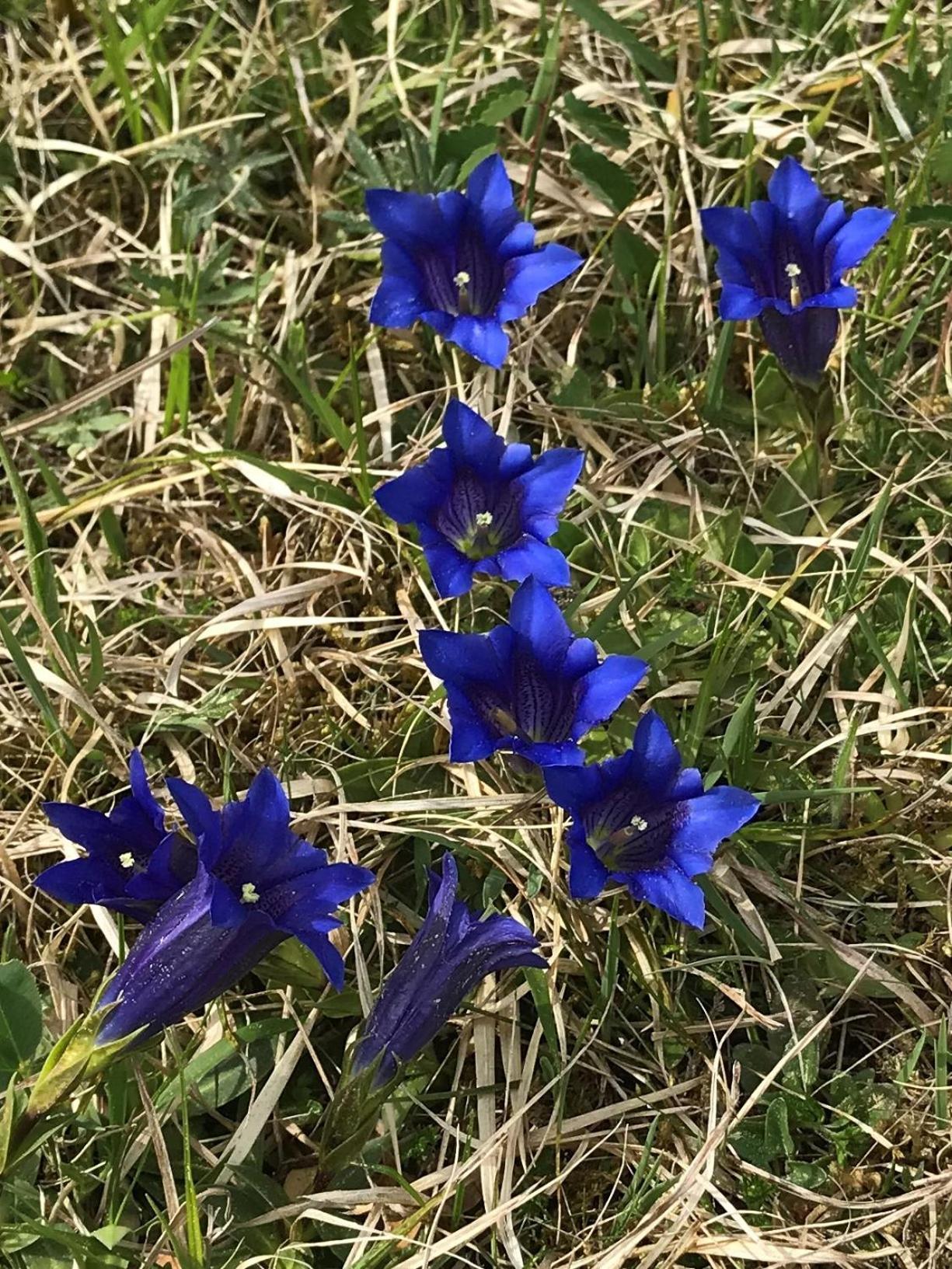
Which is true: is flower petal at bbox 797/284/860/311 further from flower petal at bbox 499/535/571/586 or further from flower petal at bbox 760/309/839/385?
flower petal at bbox 499/535/571/586

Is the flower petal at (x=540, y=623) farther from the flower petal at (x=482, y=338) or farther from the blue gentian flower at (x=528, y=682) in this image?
the flower petal at (x=482, y=338)

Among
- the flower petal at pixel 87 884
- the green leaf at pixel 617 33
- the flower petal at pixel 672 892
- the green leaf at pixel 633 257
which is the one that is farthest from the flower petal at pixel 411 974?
the green leaf at pixel 617 33

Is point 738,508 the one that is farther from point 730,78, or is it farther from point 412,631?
point 730,78

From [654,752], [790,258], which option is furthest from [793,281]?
[654,752]

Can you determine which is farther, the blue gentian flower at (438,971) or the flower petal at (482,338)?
the flower petal at (482,338)

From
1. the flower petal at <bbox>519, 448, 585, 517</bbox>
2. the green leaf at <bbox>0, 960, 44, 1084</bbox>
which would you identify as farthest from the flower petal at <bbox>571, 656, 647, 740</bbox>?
the green leaf at <bbox>0, 960, 44, 1084</bbox>

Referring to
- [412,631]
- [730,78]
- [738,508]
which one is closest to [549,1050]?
[412,631]
